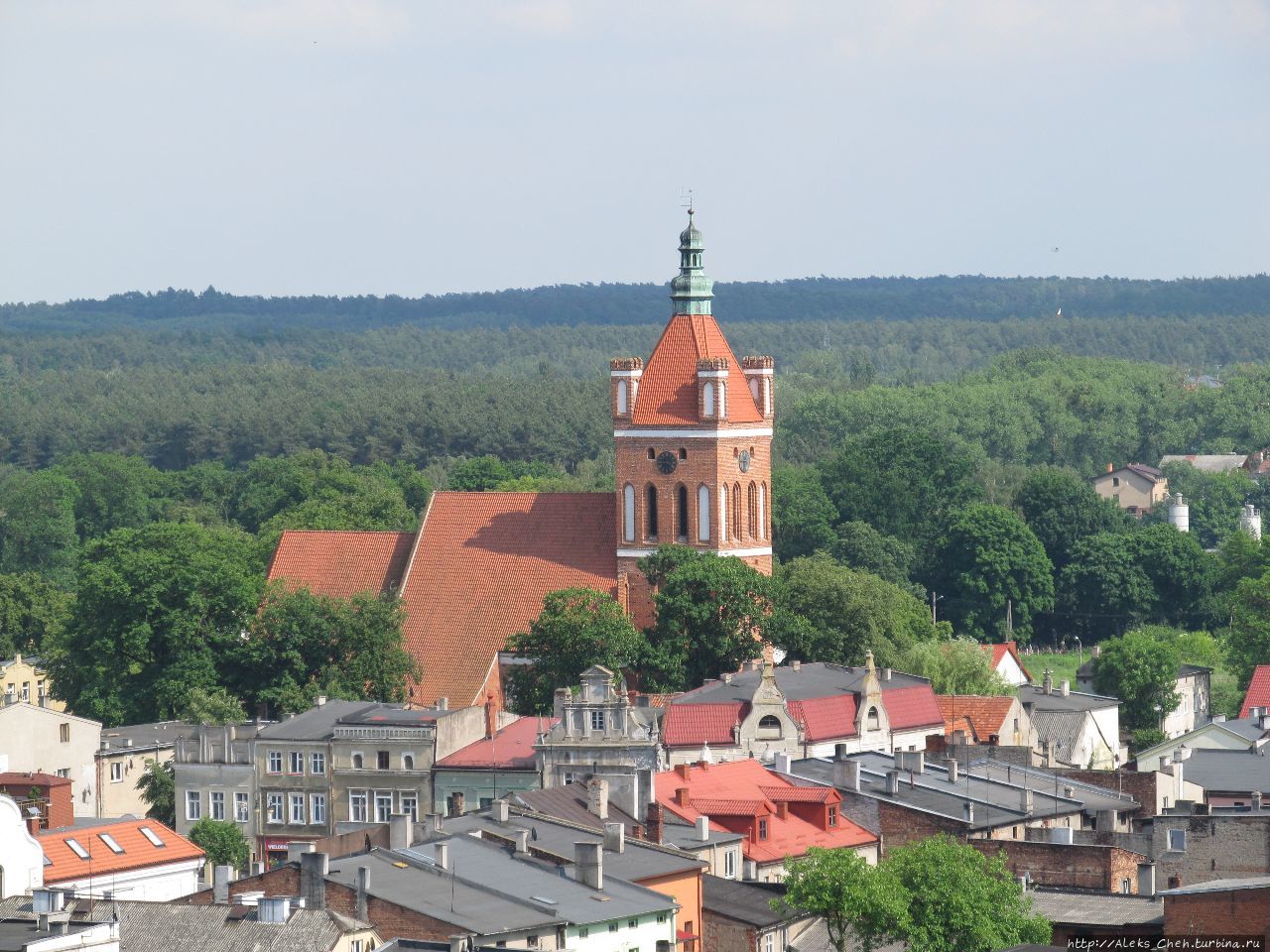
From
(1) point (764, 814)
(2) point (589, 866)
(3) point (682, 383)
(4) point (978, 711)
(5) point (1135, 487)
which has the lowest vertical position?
(5) point (1135, 487)

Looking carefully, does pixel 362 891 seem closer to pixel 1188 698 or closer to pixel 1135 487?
pixel 1188 698

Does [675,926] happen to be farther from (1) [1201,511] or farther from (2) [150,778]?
(1) [1201,511]

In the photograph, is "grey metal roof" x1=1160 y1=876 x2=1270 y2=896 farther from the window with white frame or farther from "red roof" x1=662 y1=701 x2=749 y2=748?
the window with white frame

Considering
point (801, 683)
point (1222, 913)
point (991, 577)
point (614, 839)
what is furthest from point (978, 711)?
point (991, 577)

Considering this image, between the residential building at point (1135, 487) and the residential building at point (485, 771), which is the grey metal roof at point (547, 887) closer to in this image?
the residential building at point (485, 771)

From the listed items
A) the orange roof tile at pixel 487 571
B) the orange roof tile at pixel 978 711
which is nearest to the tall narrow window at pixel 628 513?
the orange roof tile at pixel 487 571

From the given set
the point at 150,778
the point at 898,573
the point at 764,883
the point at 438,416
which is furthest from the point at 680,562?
the point at 438,416
